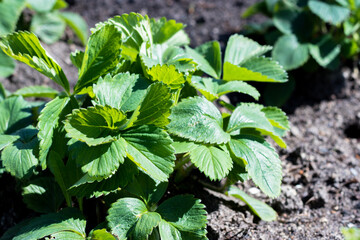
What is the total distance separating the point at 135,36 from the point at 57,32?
63.2 inches

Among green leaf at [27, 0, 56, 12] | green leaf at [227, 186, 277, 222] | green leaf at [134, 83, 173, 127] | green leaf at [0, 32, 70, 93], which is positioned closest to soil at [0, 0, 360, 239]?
green leaf at [227, 186, 277, 222]

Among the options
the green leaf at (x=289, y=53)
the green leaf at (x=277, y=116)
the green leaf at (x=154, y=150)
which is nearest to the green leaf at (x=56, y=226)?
the green leaf at (x=154, y=150)

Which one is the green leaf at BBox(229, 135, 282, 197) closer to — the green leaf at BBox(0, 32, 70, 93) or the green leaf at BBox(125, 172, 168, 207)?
the green leaf at BBox(125, 172, 168, 207)

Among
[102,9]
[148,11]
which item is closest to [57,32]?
[102,9]

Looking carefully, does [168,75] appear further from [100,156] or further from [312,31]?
[312,31]

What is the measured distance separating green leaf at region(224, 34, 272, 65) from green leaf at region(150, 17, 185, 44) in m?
0.23

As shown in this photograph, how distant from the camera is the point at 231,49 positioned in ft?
6.07

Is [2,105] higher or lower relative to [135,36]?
lower

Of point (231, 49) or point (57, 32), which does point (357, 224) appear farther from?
point (57, 32)

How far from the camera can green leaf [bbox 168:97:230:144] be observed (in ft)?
4.78

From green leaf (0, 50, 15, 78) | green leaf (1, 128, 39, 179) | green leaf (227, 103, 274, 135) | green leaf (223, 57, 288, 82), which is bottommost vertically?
green leaf (0, 50, 15, 78)

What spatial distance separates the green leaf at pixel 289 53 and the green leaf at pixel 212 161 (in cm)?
132

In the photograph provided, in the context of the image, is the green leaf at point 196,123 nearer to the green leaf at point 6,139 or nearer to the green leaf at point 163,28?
the green leaf at point 163,28

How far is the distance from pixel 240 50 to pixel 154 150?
0.70m
